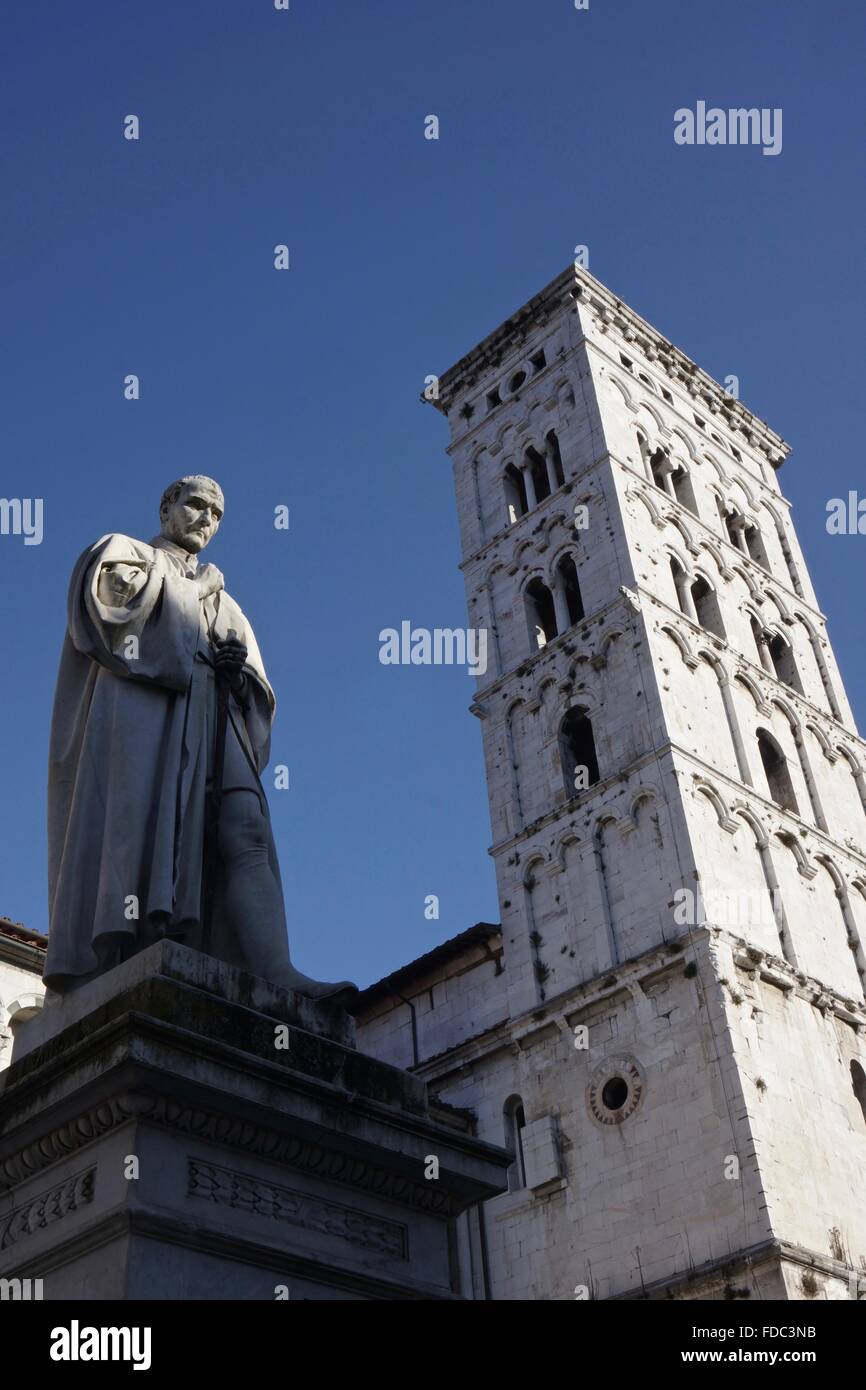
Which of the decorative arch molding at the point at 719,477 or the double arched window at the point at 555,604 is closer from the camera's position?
the double arched window at the point at 555,604

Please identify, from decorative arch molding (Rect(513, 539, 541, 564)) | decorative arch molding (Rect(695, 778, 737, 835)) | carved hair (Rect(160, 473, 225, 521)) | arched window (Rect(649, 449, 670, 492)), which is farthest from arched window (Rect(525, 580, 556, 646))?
carved hair (Rect(160, 473, 225, 521))

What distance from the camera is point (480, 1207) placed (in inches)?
1036

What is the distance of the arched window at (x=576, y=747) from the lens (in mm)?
30703

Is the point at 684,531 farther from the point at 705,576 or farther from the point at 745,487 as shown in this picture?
the point at 745,487

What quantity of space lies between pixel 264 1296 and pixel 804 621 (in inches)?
1366

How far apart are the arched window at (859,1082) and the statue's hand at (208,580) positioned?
22389 mm

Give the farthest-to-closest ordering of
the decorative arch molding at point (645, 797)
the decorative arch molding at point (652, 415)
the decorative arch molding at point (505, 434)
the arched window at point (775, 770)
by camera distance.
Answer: the decorative arch molding at point (505, 434) → the decorative arch molding at point (652, 415) → the arched window at point (775, 770) → the decorative arch molding at point (645, 797)

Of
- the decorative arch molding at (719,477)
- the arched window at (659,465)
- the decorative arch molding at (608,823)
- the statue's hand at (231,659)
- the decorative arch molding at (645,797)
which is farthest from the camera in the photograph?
the decorative arch molding at (719,477)

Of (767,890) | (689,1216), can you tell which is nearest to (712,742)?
(767,890)

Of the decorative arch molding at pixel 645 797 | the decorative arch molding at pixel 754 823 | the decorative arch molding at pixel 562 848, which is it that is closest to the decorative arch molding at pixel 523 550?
the decorative arch molding at pixel 562 848

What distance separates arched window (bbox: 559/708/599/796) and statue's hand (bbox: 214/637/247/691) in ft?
77.5

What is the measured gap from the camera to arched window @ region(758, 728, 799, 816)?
3206cm

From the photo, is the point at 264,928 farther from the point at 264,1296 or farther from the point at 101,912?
the point at 264,1296

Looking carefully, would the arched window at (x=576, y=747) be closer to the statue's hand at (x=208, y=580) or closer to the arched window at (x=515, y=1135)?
the arched window at (x=515, y=1135)
